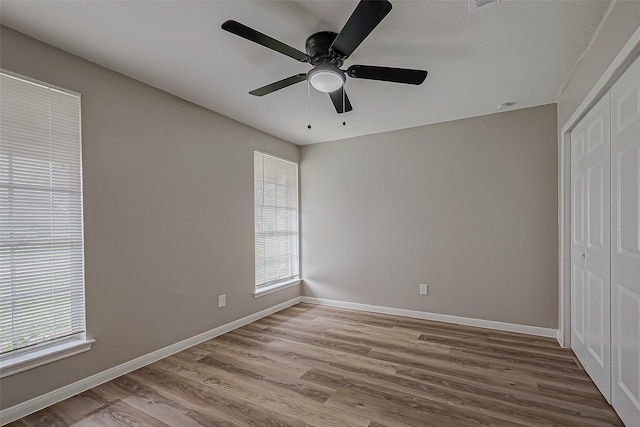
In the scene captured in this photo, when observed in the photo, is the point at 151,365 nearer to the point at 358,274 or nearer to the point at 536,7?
the point at 358,274

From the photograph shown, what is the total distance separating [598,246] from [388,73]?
1922 millimetres

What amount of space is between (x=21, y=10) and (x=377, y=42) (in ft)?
7.12

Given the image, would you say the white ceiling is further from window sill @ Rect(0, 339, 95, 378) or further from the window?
window sill @ Rect(0, 339, 95, 378)

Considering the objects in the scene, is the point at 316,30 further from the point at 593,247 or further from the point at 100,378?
the point at 100,378

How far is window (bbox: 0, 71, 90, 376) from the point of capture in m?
1.97

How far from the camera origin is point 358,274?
4.35 meters

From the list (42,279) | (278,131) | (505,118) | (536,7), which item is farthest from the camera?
(278,131)

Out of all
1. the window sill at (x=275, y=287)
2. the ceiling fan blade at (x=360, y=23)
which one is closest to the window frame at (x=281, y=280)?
the window sill at (x=275, y=287)

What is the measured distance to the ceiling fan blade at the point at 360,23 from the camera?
56.7 inches

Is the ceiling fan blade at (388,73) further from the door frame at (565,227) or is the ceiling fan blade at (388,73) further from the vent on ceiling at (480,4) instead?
the door frame at (565,227)

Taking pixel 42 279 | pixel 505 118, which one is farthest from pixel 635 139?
pixel 42 279

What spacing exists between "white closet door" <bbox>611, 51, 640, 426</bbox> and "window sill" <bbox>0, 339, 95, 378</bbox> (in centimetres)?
348

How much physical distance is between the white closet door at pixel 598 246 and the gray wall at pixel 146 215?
3.32m

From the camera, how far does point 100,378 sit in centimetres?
237
